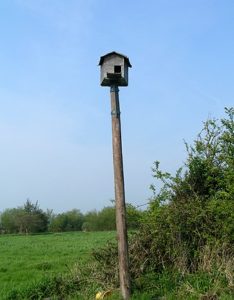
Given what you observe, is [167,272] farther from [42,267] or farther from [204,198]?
[42,267]

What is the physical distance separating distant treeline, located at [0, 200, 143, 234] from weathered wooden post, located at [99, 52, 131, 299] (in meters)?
57.0

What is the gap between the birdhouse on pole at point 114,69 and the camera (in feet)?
26.1

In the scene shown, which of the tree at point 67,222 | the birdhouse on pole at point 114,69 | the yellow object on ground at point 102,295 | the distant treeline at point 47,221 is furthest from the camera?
the tree at point 67,222

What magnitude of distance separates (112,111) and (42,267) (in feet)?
30.4

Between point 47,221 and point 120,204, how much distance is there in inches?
2771

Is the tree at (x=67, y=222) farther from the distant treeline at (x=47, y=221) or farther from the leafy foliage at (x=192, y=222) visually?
the leafy foliage at (x=192, y=222)

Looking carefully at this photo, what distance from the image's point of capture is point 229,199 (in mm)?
8242

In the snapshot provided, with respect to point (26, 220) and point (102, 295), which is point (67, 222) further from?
point (102, 295)

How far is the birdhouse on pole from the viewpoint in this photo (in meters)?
7.96

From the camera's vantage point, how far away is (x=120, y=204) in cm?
749

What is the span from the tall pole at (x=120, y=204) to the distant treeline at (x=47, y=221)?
57.2m

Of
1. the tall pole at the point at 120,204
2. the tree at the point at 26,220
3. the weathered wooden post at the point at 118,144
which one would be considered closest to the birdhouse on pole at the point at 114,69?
the weathered wooden post at the point at 118,144

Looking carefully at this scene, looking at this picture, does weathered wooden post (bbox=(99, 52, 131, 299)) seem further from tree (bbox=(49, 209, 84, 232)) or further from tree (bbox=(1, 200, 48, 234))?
tree (bbox=(49, 209, 84, 232))

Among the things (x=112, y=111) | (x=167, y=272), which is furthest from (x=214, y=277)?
(x=112, y=111)
